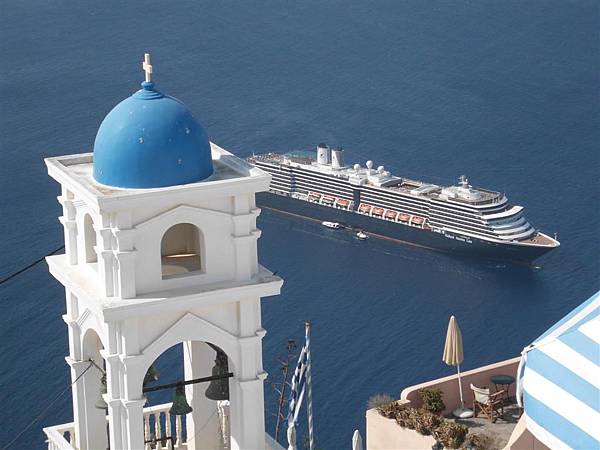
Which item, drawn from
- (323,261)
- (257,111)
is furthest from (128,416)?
(257,111)

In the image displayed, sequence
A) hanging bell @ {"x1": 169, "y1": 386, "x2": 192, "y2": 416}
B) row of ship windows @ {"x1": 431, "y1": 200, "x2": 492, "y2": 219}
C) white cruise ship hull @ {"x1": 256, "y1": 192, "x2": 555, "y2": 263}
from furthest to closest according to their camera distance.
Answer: row of ship windows @ {"x1": 431, "y1": 200, "x2": 492, "y2": 219} → white cruise ship hull @ {"x1": 256, "y1": 192, "x2": 555, "y2": 263} → hanging bell @ {"x1": 169, "y1": 386, "x2": 192, "y2": 416}

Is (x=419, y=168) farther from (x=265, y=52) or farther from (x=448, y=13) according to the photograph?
(x=448, y=13)

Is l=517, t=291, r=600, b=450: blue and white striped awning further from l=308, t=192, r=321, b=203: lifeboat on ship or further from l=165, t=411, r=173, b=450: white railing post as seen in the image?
l=308, t=192, r=321, b=203: lifeboat on ship

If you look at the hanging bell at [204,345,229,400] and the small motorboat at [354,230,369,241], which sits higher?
the hanging bell at [204,345,229,400]

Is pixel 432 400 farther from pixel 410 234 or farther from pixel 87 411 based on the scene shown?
pixel 410 234

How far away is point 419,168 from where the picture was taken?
92.9 metres

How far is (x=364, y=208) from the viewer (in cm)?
9200

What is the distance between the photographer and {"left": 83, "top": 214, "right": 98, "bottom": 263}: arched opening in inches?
776

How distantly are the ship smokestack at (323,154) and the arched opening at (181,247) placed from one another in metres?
70.5

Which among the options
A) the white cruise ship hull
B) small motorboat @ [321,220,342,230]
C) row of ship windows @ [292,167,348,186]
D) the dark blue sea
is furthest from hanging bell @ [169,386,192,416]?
row of ship windows @ [292,167,348,186]

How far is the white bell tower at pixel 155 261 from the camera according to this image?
60.0 ft

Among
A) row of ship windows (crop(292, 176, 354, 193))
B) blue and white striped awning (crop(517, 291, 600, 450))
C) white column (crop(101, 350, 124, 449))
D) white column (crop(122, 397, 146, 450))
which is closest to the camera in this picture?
blue and white striped awning (crop(517, 291, 600, 450))

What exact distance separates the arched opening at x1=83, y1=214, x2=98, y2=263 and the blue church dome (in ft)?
3.77

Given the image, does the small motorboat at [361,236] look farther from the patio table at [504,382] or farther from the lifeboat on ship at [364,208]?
the patio table at [504,382]
